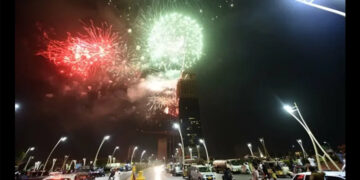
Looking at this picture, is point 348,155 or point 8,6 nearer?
point 348,155

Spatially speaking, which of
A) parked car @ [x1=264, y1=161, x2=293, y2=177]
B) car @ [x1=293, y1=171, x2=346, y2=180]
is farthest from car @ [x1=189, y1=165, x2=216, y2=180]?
car @ [x1=293, y1=171, x2=346, y2=180]

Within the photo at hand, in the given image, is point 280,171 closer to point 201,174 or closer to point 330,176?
Result: point 201,174

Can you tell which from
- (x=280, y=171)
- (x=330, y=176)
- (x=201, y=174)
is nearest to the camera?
(x=330, y=176)

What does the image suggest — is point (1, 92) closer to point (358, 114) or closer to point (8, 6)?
point (8, 6)

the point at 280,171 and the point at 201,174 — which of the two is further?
the point at 280,171

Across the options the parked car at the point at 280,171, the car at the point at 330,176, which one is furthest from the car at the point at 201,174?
the car at the point at 330,176

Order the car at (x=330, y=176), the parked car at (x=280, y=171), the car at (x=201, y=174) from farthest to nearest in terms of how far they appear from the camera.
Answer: the parked car at (x=280, y=171)
the car at (x=201, y=174)
the car at (x=330, y=176)

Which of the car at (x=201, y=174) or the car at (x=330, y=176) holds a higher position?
the car at (x=330, y=176)

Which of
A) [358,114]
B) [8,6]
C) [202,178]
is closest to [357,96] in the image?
[358,114]

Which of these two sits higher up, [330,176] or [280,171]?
[330,176]

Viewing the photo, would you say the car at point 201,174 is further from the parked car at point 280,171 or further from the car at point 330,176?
the car at point 330,176

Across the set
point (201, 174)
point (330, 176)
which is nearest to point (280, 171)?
point (201, 174)
